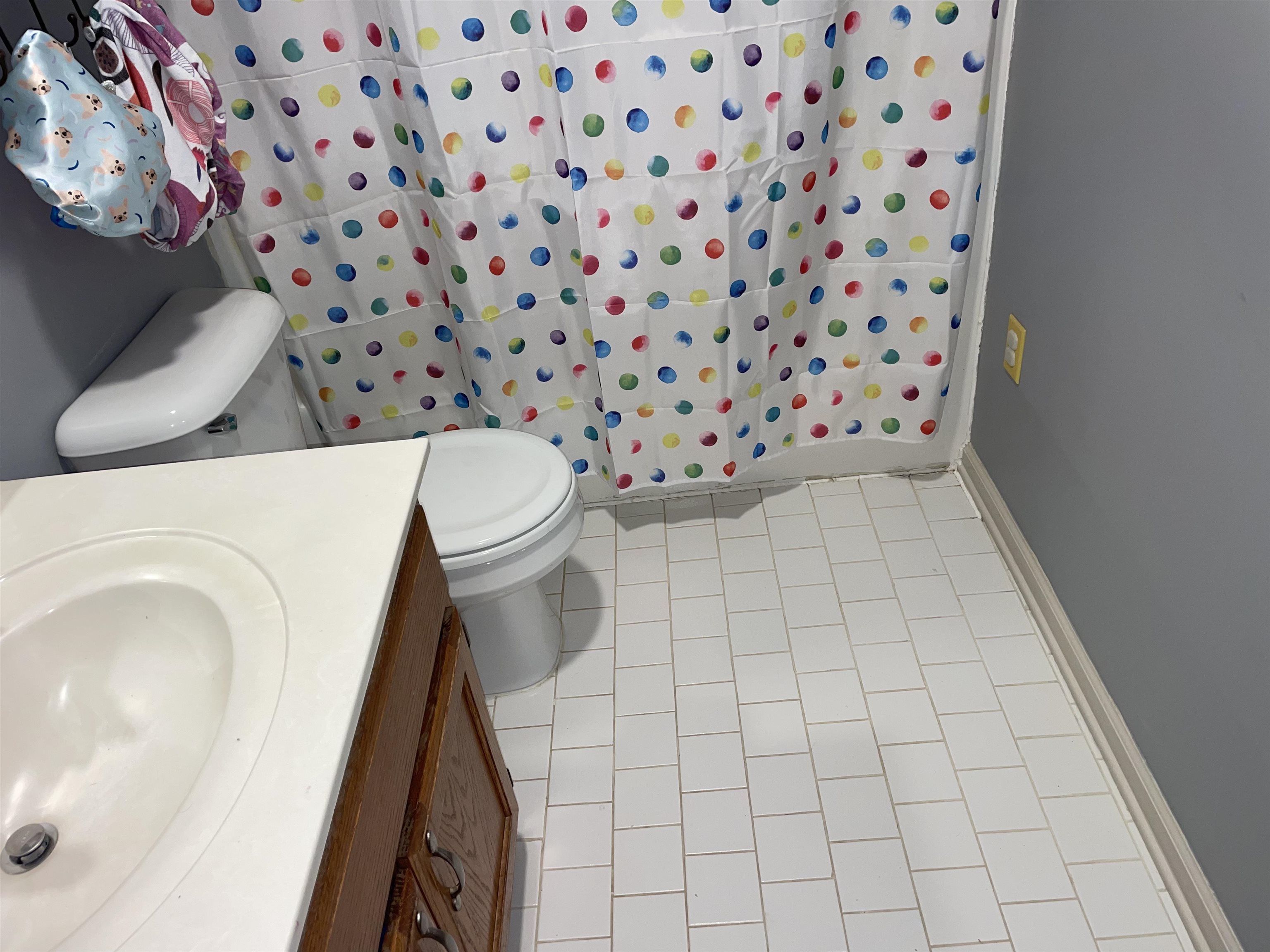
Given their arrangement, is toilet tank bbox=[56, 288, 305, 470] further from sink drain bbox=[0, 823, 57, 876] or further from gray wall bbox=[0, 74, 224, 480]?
sink drain bbox=[0, 823, 57, 876]

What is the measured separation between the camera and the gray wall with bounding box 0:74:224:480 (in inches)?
42.7

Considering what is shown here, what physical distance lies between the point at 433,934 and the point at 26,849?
35cm

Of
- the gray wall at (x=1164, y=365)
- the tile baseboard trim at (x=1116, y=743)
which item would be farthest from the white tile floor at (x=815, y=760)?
the gray wall at (x=1164, y=365)

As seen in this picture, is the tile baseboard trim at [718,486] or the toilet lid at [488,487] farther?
the tile baseboard trim at [718,486]

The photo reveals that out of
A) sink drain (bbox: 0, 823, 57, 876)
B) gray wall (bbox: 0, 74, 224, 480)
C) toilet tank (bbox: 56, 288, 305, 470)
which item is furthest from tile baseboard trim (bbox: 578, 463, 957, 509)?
sink drain (bbox: 0, 823, 57, 876)

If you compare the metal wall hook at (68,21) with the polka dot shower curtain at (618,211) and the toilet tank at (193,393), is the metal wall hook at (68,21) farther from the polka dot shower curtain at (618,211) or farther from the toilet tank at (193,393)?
the toilet tank at (193,393)

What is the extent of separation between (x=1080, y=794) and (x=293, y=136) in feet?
5.57

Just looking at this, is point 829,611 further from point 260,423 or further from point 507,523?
point 260,423

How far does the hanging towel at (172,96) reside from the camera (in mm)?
1115

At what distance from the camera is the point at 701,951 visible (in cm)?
126

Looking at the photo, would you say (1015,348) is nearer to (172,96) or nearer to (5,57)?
(172,96)

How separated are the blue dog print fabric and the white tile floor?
104cm

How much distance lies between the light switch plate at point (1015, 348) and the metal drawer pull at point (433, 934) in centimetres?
138

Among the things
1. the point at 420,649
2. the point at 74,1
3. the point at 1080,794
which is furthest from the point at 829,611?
the point at 74,1
